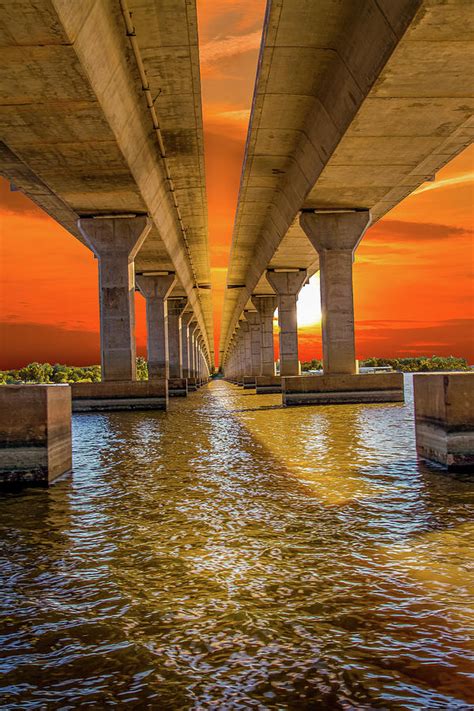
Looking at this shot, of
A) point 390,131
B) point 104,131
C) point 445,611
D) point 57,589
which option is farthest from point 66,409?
point 390,131

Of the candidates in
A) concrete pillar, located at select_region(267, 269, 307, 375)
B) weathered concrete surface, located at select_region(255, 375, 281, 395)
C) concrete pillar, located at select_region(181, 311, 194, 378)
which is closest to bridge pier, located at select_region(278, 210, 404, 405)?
concrete pillar, located at select_region(267, 269, 307, 375)

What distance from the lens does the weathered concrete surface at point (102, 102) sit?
12.2 m

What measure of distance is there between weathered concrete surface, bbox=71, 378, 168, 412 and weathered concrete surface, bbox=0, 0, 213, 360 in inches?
263

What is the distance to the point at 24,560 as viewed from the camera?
5422mm

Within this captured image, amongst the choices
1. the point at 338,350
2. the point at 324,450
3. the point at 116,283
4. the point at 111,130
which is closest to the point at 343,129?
the point at 111,130

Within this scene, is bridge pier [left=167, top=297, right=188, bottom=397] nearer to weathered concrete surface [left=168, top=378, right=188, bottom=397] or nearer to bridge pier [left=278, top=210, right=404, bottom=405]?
weathered concrete surface [left=168, top=378, right=188, bottom=397]

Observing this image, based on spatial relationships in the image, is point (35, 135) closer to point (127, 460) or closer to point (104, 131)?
point (104, 131)

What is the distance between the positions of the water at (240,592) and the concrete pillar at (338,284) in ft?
61.1

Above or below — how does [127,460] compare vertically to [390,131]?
below

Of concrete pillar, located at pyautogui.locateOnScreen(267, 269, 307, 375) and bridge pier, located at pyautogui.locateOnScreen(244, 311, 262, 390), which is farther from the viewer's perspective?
bridge pier, located at pyautogui.locateOnScreen(244, 311, 262, 390)

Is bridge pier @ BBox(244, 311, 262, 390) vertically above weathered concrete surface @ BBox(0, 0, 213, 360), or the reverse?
weathered concrete surface @ BBox(0, 0, 213, 360)

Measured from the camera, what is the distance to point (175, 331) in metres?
58.7

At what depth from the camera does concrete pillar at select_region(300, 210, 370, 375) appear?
26891 millimetres

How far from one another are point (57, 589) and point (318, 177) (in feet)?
61.8
